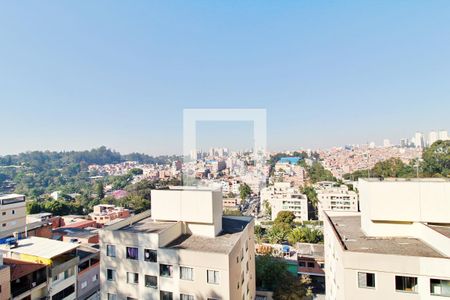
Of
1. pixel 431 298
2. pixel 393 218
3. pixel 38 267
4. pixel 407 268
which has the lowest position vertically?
pixel 38 267

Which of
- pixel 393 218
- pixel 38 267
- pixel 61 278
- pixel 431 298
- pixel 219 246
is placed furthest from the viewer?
pixel 61 278

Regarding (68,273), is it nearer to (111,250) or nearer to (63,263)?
(63,263)

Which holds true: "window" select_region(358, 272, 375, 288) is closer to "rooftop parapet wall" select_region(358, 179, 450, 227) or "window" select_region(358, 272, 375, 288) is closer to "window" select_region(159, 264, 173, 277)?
"rooftop parapet wall" select_region(358, 179, 450, 227)

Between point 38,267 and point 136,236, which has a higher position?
point 136,236

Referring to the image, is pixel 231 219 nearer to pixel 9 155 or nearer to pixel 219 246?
pixel 219 246

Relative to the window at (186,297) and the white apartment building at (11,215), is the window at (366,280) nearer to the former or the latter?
the window at (186,297)

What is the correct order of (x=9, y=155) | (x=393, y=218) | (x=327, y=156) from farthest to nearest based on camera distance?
1. (x=9, y=155)
2. (x=327, y=156)
3. (x=393, y=218)

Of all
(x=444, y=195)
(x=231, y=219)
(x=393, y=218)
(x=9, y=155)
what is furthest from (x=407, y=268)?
(x=9, y=155)

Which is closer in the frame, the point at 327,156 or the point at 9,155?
the point at 327,156

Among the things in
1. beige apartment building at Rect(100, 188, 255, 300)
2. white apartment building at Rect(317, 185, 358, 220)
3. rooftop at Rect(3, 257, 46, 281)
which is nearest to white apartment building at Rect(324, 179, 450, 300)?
beige apartment building at Rect(100, 188, 255, 300)
